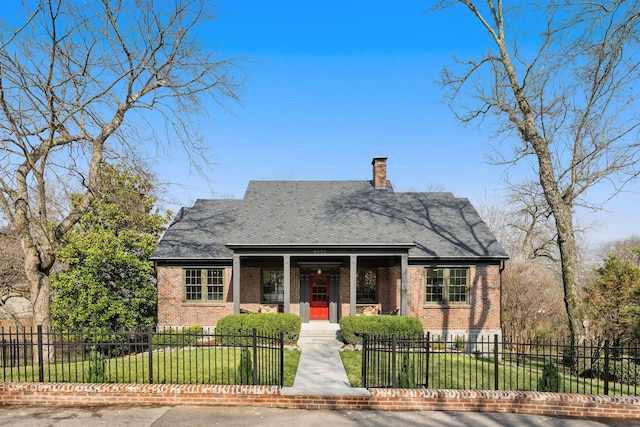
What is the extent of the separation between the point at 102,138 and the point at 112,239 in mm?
5669

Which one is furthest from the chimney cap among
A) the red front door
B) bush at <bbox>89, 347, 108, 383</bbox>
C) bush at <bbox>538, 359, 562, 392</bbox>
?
bush at <bbox>89, 347, 108, 383</bbox>

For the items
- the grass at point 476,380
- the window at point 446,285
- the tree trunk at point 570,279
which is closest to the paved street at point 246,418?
the grass at point 476,380

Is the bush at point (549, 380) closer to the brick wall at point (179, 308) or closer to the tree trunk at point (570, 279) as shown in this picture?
the tree trunk at point (570, 279)

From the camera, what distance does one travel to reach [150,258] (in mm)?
18141

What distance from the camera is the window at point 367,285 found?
1953 cm

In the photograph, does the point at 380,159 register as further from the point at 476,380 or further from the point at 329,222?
the point at 476,380

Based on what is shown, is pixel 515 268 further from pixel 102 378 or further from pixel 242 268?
pixel 102 378

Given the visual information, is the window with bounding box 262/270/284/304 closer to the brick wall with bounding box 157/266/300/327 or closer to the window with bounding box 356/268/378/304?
the brick wall with bounding box 157/266/300/327

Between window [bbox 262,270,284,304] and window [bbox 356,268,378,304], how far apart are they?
3572 millimetres

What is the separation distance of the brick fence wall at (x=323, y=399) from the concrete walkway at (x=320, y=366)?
0.74 ft

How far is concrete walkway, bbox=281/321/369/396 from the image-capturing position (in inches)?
348

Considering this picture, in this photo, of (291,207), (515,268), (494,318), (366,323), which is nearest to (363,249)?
(366,323)

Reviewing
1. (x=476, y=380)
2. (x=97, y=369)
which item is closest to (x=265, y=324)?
(x=97, y=369)

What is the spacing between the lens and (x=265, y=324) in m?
15.2
